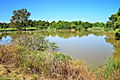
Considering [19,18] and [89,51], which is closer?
[89,51]

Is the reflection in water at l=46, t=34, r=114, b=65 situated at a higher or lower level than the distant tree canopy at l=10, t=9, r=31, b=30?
lower

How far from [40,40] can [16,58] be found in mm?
4435

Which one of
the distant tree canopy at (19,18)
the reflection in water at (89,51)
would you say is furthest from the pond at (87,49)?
the distant tree canopy at (19,18)

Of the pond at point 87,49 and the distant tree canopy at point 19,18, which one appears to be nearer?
the pond at point 87,49

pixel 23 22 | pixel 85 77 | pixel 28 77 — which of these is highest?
pixel 23 22

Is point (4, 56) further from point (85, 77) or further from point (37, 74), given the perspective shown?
point (85, 77)

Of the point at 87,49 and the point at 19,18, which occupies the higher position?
the point at 19,18

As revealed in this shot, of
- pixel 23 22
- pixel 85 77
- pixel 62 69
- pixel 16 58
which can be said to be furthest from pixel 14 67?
pixel 23 22

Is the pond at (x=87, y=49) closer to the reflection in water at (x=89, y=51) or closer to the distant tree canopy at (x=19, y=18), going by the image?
the reflection in water at (x=89, y=51)

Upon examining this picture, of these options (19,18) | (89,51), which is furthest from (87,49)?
(19,18)

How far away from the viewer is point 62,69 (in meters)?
2.94

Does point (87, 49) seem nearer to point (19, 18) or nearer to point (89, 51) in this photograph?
point (89, 51)

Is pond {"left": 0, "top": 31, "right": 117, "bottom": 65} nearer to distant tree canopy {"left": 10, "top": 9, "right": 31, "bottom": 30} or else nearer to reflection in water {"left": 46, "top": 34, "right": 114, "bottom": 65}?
reflection in water {"left": 46, "top": 34, "right": 114, "bottom": 65}

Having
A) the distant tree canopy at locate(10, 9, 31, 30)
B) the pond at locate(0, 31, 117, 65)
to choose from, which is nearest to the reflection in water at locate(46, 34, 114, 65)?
the pond at locate(0, 31, 117, 65)
